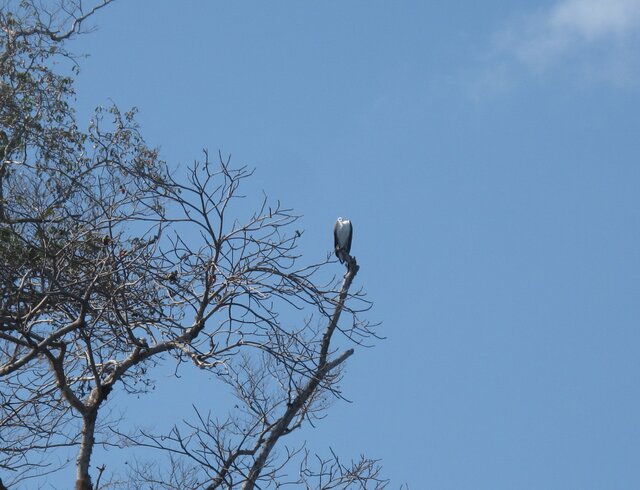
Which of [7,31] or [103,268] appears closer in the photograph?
[103,268]

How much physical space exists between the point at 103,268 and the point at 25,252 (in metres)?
1.69

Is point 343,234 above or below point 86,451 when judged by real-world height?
above

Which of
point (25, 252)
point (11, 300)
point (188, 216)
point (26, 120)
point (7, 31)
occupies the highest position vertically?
point (7, 31)

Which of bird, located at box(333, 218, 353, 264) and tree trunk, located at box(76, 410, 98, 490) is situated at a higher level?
bird, located at box(333, 218, 353, 264)

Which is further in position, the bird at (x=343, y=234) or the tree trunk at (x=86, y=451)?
the bird at (x=343, y=234)

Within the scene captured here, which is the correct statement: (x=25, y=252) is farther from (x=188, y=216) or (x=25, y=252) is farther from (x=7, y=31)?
(x=7, y=31)

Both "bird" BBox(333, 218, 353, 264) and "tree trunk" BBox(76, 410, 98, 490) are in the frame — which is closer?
"tree trunk" BBox(76, 410, 98, 490)

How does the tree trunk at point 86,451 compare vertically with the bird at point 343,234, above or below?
below

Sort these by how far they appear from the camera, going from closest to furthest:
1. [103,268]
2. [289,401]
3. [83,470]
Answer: [103,268]
[83,470]
[289,401]

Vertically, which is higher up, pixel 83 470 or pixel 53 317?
pixel 53 317

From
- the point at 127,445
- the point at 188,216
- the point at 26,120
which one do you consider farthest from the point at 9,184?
the point at 188,216

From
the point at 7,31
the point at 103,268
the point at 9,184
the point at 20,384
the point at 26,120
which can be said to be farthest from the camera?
the point at 7,31

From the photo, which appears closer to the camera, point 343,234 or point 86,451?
point 86,451

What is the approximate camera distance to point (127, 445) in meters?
9.08
